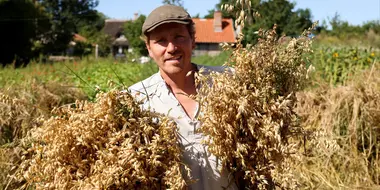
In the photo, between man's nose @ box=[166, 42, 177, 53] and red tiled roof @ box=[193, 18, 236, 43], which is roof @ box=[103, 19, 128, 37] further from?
man's nose @ box=[166, 42, 177, 53]

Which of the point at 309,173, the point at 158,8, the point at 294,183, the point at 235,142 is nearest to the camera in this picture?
the point at 294,183

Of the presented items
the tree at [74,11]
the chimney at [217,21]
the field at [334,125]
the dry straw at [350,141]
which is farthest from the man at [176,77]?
the tree at [74,11]

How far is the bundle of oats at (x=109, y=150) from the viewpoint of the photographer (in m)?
1.54

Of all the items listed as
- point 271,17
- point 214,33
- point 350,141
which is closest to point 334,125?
point 350,141

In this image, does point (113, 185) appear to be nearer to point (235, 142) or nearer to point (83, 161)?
point (83, 161)

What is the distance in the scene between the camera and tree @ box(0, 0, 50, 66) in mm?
25734

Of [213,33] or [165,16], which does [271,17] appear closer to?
[213,33]

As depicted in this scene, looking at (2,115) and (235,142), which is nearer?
(235,142)

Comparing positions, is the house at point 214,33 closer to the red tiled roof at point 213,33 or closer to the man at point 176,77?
the red tiled roof at point 213,33

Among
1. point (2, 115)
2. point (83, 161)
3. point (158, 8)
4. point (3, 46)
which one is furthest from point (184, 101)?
Answer: point (3, 46)

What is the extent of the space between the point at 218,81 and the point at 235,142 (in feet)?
0.79

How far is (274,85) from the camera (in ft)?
5.59

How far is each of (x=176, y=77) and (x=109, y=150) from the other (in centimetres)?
79

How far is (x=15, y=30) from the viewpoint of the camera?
2628 cm
